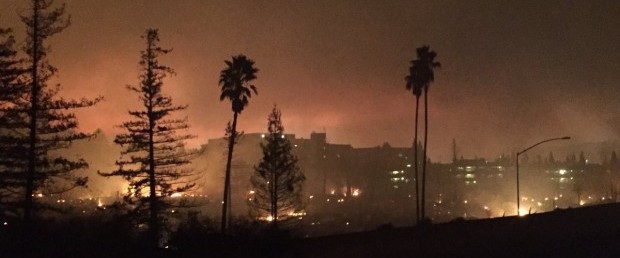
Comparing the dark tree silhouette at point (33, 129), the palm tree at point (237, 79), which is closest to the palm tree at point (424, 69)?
the palm tree at point (237, 79)

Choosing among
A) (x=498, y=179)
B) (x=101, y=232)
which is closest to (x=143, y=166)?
(x=101, y=232)

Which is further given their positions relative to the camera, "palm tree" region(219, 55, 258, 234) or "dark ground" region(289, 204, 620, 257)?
"palm tree" region(219, 55, 258, 234)

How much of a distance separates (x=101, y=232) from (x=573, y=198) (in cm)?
12732

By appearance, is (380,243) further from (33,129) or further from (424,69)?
(424,69)

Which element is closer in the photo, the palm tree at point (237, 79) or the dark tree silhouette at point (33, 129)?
the dark tree silhouette at point (33, 129)

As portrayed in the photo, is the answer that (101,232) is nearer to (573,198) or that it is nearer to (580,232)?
(580,232)

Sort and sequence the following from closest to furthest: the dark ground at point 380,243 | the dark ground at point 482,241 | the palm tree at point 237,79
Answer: the dark ground at point 380,243
the dark ground at point 482,241
the palm tree at point 237,79

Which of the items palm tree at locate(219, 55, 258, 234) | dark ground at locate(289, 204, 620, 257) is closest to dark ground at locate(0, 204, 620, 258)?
dark ground at locate(289, 204, 620, 257)

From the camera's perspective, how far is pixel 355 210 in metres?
84.2

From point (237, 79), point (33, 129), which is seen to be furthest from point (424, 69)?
point (33, 129)

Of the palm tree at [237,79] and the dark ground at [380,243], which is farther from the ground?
the palm tree at [237,79]

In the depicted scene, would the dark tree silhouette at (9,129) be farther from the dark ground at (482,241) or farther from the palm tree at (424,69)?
the palm tree at (424,69)

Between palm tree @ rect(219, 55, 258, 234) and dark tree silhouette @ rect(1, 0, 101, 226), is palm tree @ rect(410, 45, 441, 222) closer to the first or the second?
palm tree @ rect(219, 55, 258, 234)

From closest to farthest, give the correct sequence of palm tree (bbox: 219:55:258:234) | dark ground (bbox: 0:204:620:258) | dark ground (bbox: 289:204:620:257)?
1. dark ground (bbox: 0:204:620:258)
2. dark ground (bbox: 289:204:620:257)
3. palm tree (bbox: 219:55:258:234)
